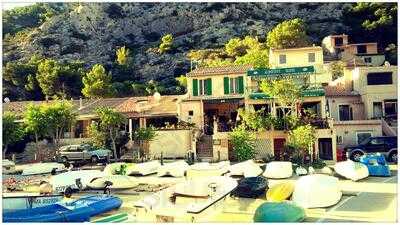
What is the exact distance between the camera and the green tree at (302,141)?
573 inches

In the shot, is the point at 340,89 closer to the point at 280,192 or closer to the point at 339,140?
the point at 339,140

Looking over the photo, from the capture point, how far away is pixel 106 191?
11781mm

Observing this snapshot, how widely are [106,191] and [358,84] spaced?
394 inches

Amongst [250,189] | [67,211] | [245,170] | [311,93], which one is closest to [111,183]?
[67,211]

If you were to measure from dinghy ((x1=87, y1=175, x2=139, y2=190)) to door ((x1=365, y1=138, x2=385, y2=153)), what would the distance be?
7.17 metres

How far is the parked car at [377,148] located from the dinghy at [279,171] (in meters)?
2.87

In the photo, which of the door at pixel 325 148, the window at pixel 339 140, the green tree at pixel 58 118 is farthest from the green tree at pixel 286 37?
the green tree at pixel 58 118

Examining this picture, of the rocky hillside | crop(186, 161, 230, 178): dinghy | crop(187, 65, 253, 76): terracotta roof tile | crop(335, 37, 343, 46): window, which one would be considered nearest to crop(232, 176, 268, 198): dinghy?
crop(186, 161, 230, 178): dinghy

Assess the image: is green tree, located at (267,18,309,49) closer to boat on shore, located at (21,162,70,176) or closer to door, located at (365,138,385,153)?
door, located at (365,138,385,153)

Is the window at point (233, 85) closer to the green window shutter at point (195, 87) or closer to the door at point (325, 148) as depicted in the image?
the green window shutter at point (195, 87)

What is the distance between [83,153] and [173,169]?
360 centimetres

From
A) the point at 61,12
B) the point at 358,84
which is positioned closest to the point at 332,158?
the point at 358,84

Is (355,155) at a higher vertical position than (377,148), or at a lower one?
lower

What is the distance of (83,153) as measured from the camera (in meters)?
15.9
